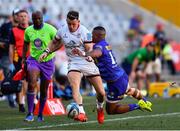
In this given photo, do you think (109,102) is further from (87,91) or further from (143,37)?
(143,37)

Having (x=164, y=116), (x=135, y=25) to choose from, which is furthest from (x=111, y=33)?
(x=164, y=116)

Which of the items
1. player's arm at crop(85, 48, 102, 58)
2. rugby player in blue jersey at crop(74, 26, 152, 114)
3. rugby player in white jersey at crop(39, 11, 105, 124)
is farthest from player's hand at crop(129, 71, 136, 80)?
player's arm at crop(85, 48, 102, 58)

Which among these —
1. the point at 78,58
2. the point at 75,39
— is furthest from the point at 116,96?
the point at 75,39

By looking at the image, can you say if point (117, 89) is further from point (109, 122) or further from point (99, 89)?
point (109, 122)

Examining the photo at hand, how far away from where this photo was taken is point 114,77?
44.9 ft

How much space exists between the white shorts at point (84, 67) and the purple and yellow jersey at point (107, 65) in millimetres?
109

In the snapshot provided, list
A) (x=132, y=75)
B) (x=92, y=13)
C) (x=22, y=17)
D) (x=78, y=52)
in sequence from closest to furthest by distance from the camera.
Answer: (x=78, y=52)
(x=22, y=17)
(x=132, y=75)
(x=92, y=13)

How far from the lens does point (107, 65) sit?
1362cm

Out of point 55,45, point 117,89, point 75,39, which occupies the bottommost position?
point 117,89

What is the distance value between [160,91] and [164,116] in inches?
339

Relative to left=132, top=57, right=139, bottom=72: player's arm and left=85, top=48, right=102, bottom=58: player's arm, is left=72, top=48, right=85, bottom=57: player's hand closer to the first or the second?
left=85, top=48, right=102, bottom=58: player's arm

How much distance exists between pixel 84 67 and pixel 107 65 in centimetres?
40

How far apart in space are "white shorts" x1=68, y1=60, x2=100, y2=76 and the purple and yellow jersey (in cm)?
11

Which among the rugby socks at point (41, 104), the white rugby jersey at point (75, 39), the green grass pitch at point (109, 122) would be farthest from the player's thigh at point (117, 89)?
the rugby socks at point (41, 104)
